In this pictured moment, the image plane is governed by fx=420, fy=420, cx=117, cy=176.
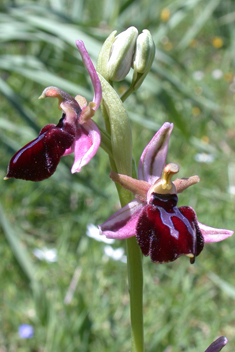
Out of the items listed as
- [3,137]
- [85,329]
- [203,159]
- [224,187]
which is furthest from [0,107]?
[85,329]

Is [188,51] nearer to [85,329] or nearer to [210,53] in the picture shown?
[210,53]

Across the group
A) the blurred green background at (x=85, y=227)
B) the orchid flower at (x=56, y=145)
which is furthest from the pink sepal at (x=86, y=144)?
the blurred green background at (x=85, y=227)

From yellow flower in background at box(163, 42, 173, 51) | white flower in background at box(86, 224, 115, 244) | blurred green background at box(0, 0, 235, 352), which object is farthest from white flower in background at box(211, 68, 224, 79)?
white flower in background at box(86, 224, 115, 244)

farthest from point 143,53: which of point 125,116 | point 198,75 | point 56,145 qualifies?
point 198,75

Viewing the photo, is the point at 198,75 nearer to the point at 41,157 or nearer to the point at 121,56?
the point at 121,56

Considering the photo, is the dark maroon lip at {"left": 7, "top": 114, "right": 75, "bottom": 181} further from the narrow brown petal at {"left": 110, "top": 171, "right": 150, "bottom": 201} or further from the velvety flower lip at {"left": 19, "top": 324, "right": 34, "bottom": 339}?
the velvety flower lip at {"left": 19, "top": 324, "right": 34, "bottom": 339}

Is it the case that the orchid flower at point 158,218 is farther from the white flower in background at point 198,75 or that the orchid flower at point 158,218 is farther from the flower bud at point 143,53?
the white flower in background at point 198,75
